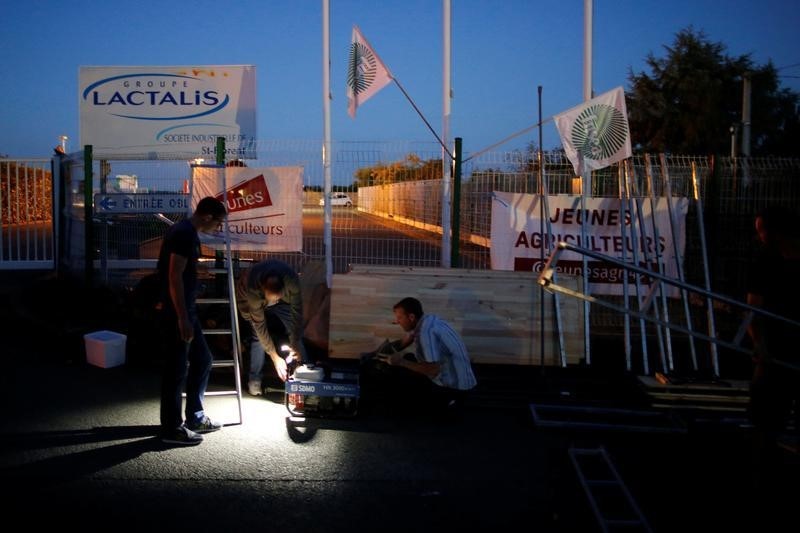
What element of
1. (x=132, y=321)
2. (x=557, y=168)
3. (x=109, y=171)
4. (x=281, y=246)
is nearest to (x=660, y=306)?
(x=557, y=168)

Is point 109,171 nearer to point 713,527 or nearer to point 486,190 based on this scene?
point 486,190

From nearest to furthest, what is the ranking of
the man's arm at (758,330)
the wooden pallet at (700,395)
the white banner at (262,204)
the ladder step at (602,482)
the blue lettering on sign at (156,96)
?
the man's arm at (758,330), the ladder step at (602,482), the wooden pallet at (700,395), the white banner at (262,204), the blue lettering on sign at (156,96)

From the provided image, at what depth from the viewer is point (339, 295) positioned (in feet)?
27.9

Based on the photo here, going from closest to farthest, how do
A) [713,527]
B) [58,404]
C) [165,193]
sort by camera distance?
[713,527]
[58,404]
[165,193]

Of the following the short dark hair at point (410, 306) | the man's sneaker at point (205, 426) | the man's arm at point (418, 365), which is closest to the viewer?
the man's sneaker at point (205, 426)

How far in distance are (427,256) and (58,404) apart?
15.8 feet

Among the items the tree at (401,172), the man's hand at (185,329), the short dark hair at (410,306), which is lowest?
the man's hand at (185,329)

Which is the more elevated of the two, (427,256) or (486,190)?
(486,190)

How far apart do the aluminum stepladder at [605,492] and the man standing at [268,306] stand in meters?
2.75

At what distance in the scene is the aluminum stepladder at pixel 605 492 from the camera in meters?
4.32

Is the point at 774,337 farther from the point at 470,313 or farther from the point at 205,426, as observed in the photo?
the point at 205,426

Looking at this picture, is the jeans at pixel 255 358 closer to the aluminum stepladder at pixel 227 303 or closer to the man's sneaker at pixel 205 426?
the aluminum stepladder at pixel 227 303

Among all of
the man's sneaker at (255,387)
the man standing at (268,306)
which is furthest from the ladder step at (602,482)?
the man's sneaker at (255,387)

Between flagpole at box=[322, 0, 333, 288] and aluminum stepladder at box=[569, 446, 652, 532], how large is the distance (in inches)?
186
